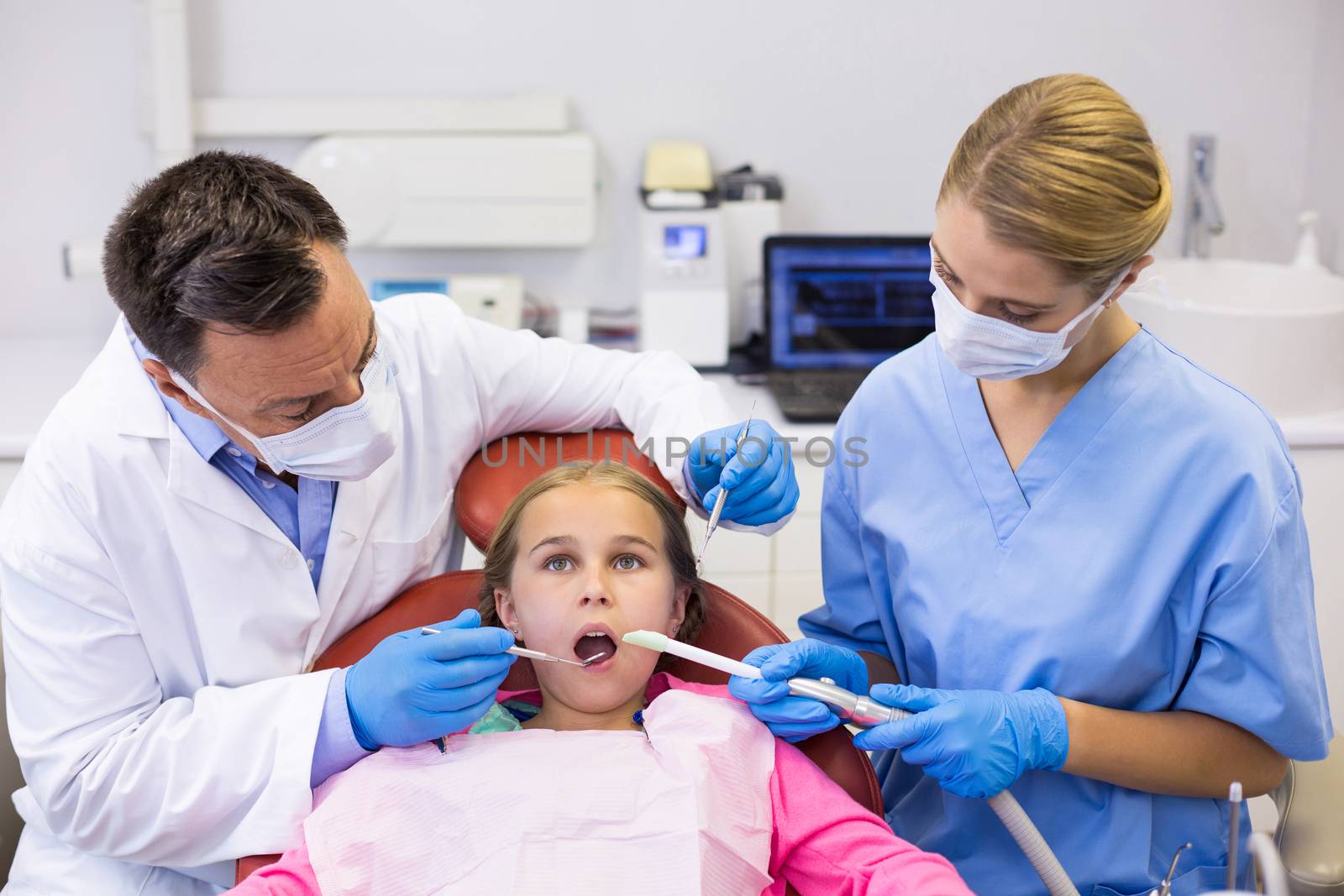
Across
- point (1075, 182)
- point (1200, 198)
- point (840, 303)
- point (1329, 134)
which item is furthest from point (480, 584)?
point (1329, 134)

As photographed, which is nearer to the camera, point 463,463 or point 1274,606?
point 1274,606

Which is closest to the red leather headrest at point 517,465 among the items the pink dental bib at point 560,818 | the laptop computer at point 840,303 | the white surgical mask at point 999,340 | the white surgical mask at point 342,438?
the white surgical mask at point 342,438

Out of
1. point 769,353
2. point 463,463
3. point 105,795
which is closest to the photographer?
point 105,795

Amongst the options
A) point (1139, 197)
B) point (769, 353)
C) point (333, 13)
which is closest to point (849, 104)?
point (769, 353)

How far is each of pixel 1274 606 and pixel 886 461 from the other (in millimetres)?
448

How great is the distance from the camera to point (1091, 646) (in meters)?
1.25

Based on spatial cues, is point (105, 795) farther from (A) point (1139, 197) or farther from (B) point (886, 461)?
(A) point (1139, 197)

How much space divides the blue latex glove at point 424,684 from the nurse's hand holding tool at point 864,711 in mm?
164

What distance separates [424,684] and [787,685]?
0.38m

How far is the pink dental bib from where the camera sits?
120 cm

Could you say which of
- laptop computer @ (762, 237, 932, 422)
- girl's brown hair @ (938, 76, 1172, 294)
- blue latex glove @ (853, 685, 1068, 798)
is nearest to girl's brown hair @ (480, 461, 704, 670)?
blue latex glove @ (853, 685, 1068, 798)

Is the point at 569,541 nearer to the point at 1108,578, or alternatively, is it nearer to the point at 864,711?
the point at 864,711

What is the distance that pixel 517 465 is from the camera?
160 centimetres

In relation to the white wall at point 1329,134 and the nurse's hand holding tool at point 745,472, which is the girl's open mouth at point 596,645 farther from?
the white wall at point 1329,134
